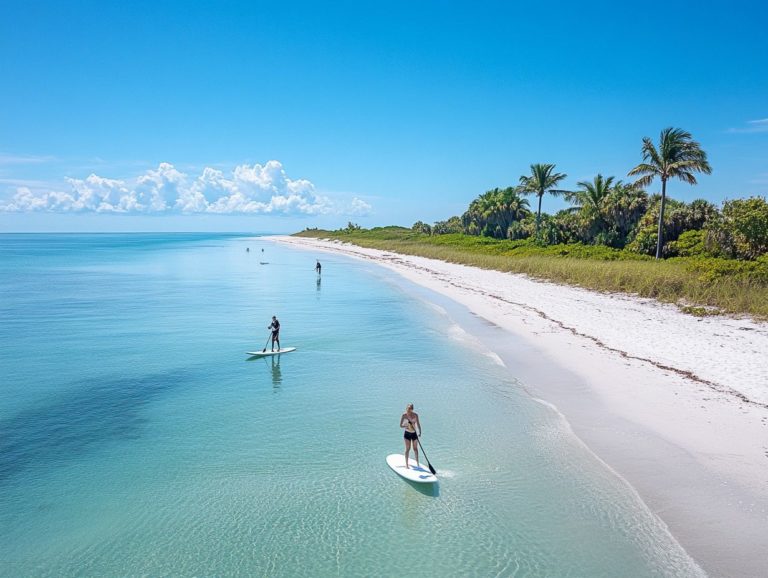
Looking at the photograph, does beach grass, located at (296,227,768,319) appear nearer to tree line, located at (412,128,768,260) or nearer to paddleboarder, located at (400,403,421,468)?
tree line, located at (412,128,768,260)

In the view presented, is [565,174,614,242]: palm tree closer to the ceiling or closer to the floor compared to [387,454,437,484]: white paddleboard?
closer to the ceiling

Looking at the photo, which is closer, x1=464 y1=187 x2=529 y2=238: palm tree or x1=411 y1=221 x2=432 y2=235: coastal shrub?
x1=464 y1=187 x2=529 y2=238: palm tree

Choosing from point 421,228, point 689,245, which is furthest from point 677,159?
point 421,228

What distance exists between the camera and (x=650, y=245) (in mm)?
51531

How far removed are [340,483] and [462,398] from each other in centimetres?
633

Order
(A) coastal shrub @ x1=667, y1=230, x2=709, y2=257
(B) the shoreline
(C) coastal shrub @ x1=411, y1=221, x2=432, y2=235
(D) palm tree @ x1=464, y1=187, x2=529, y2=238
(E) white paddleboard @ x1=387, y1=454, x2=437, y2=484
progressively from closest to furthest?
(B) the shoreline
(E) white paddleboard @ x1=387, y1=454, x2=437, y2=484
(A) coastal shrub @ x1=667, y1=230, x2=709, y2=257
(D) palm tree @ x1=464, y1=187, x2=529, y2=238
(C) coastal shrub @ x1=411, y1=221, x2=432, y2=235

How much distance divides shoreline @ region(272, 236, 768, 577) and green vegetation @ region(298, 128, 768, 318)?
264 centimetres

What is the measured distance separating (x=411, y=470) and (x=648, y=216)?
5224 centimetres

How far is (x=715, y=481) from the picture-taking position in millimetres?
10109

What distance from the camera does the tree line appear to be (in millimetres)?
39688

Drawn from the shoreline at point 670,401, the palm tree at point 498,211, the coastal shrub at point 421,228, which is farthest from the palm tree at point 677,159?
the coastal shrub at point 421,228

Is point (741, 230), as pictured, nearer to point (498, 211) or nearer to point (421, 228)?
point (498, 211)

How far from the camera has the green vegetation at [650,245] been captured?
1151 inches

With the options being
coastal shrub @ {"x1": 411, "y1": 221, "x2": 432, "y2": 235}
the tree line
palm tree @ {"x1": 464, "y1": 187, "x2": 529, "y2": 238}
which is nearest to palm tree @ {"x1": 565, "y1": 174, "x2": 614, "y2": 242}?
the tree line
